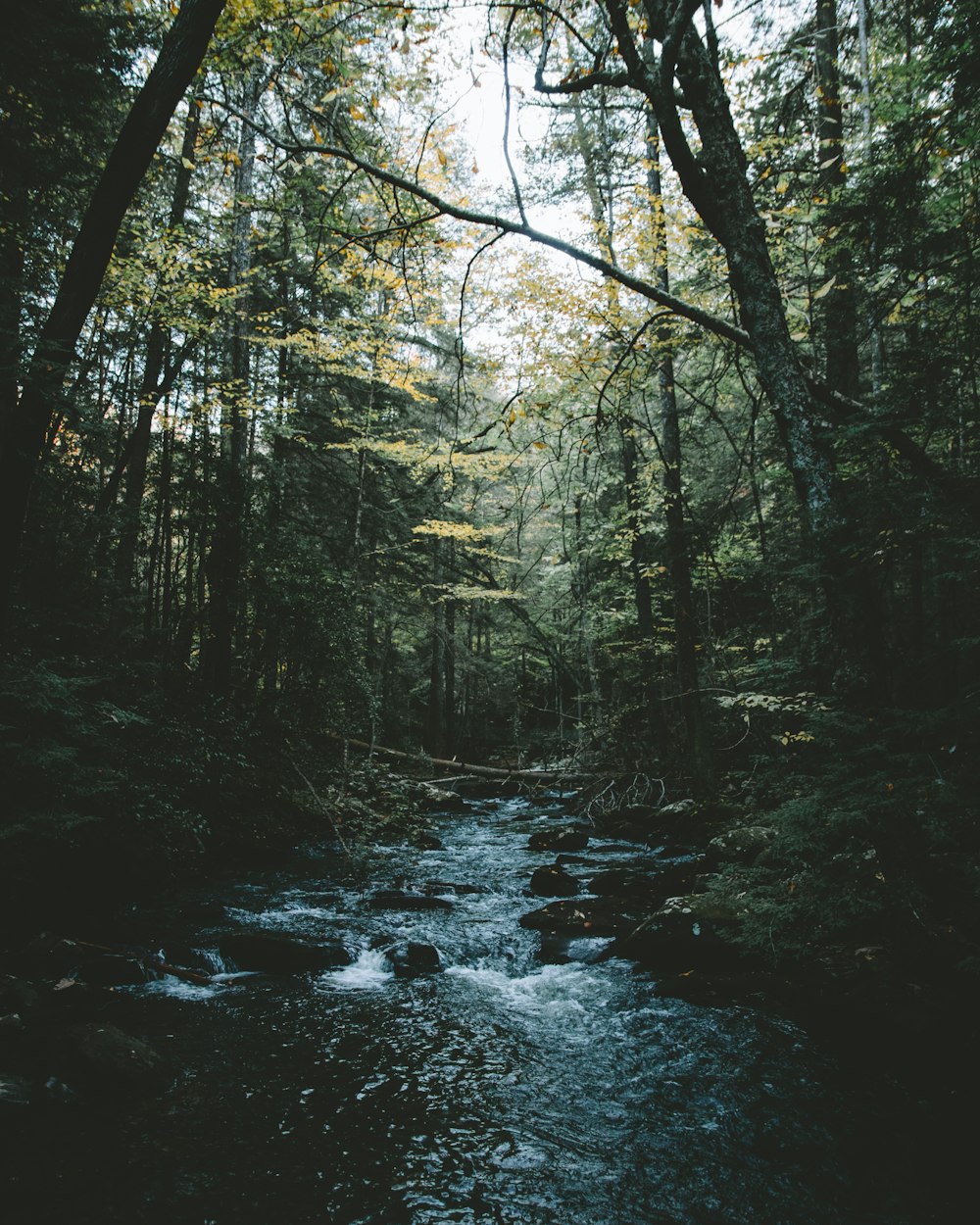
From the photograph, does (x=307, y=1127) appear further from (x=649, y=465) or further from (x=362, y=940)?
(x=649, y=465)

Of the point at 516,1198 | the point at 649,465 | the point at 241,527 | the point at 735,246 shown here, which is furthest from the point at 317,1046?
the point at 649,465

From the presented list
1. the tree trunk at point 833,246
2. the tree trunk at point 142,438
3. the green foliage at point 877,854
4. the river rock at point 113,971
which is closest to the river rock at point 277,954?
the river rock at point 113,971

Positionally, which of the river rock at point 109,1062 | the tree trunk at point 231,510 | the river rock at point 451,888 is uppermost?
the tree trunk at point 231,510

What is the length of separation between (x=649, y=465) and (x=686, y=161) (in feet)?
27.5

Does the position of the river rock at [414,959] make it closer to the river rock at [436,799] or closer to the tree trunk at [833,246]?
the tree trunk at [833,246]

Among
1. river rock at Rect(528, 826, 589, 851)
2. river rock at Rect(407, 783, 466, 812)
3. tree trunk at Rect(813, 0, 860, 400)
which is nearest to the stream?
river rock at Rect(528, 826, 589, 851)

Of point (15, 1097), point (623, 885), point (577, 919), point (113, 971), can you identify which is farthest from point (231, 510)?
point (15, 1097)

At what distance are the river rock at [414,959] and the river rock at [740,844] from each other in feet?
13.4

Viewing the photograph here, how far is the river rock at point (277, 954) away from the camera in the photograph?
600cm

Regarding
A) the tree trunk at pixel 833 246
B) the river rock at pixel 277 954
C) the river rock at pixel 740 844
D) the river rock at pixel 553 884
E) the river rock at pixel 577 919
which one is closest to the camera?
the river rock at pixel 277 954

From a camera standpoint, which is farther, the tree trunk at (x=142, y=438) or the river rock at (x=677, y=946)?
the tree trunk at (x=142, y=438)

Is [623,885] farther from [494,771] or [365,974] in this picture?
[494,771]

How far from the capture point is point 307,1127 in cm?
355

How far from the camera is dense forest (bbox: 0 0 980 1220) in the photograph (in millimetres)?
4086
